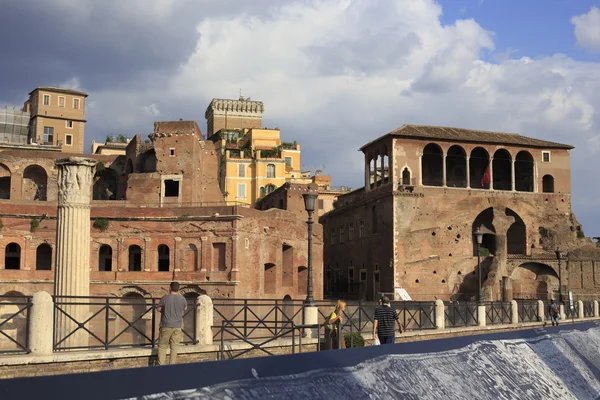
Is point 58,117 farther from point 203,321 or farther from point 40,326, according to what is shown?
point 40,326

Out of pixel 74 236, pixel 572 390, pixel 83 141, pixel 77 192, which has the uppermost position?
pixel 83 141

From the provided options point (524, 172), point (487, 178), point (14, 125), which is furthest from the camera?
point (14, 125)

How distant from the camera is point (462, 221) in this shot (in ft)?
179

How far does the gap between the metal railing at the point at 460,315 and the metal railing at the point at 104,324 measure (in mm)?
14213

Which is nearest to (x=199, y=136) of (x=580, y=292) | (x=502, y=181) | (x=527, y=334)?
(x=502, y=181)

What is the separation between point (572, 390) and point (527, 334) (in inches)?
62.8

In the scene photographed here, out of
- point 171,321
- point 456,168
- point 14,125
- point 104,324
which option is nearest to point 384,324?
point 171,321

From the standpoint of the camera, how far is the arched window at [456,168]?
194 feet

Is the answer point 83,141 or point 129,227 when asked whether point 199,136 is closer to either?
point 129,227

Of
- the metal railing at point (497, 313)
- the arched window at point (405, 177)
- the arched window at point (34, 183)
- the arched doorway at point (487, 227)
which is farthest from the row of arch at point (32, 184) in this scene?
the metal railing at point (497, 313)

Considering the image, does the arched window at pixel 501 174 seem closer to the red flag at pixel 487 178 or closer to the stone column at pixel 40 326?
the red flag at pixel 487 178

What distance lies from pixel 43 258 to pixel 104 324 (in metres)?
30.9

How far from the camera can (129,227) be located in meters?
42.6

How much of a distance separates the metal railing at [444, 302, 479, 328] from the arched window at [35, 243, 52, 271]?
83.0 feet
